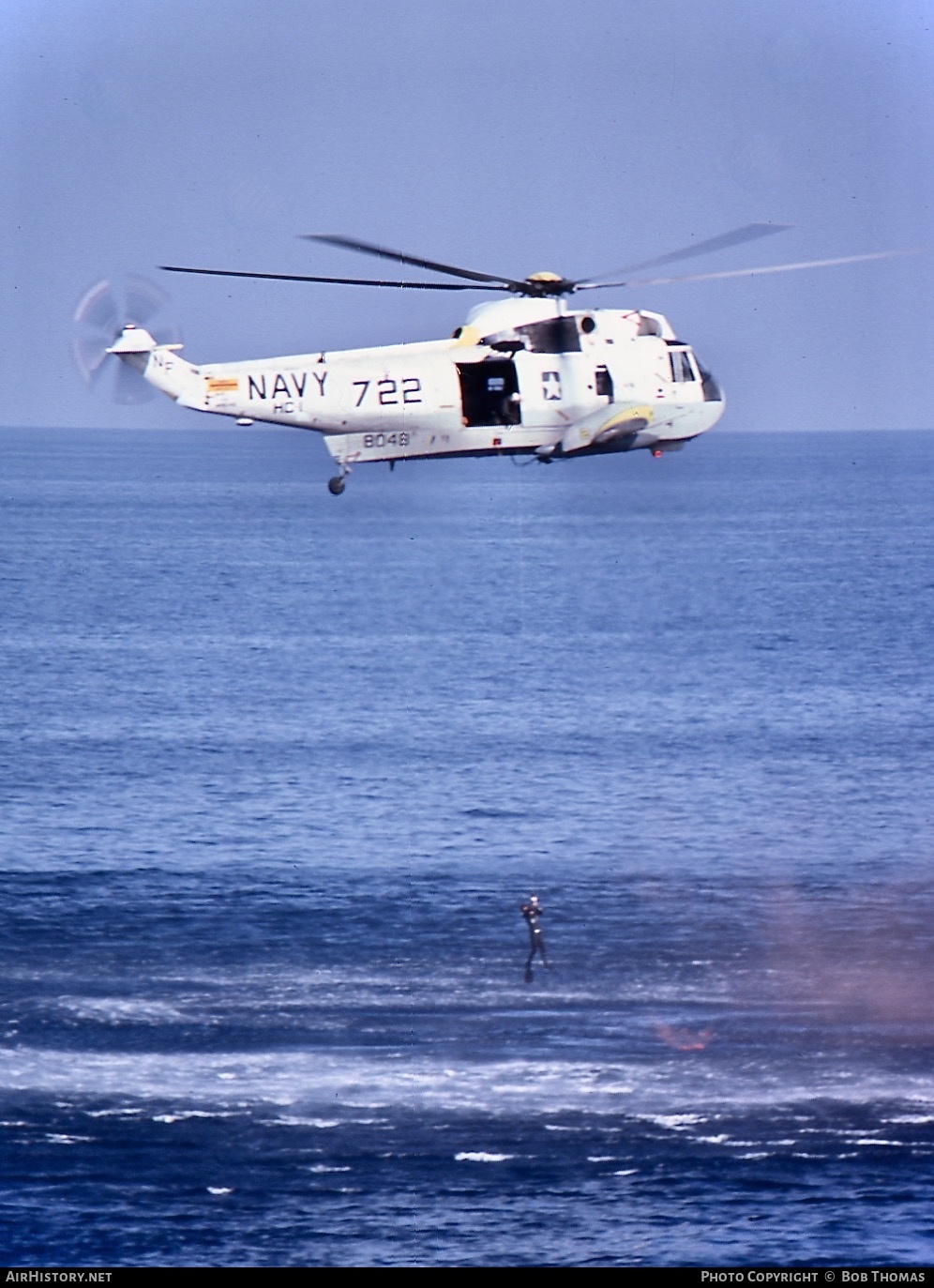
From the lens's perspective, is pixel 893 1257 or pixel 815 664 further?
pixel 815 664

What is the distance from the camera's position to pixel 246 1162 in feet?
242

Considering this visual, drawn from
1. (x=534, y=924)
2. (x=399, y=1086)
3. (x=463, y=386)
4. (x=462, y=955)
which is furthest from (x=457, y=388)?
(x=462, y=955)

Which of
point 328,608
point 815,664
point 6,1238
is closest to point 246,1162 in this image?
point 6,1238

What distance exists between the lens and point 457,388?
51.9 meters

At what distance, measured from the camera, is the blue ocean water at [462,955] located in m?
71.2

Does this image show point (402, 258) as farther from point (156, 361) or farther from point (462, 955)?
point (462, 955)

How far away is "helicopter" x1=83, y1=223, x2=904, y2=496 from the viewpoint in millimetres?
51312

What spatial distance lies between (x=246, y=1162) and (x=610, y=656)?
99.9 metres

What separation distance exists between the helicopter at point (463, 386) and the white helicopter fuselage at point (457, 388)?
28mm

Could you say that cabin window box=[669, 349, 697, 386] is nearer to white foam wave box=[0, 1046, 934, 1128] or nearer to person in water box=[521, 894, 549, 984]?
person in water box=[521, 894, 549, 984]

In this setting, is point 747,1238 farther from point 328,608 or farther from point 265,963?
point 328,608

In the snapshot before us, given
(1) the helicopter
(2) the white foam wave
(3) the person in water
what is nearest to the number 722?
(1) the helicopter

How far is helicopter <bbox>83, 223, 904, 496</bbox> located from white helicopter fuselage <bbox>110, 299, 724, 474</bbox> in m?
0.03

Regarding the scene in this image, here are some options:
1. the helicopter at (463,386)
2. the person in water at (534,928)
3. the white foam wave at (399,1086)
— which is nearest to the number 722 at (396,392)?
the helicopter at (463,386)
